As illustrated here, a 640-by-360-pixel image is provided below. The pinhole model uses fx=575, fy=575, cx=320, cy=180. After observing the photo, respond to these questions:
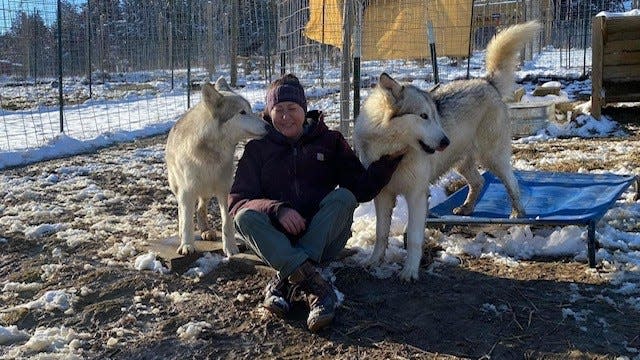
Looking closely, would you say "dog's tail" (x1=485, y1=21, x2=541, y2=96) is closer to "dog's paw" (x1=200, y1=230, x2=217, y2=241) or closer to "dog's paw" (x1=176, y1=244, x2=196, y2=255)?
"dog's paw" (x1=200, y1=230, x2=217, y2=241)

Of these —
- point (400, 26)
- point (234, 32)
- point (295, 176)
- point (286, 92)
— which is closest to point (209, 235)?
point (295, 176)

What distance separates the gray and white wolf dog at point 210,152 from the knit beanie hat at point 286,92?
262 mm

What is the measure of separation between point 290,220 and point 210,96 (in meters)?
1.10

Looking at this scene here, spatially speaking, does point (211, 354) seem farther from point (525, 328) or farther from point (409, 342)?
point (525, 328)

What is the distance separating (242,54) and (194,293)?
15476mm

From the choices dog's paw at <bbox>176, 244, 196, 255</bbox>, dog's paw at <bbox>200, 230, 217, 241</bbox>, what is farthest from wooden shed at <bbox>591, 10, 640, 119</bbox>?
dog's paw at <bbox>176, 244, 196, 255</bbox>

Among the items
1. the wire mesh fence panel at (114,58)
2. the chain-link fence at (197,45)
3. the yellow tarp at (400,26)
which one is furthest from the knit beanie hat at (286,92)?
the wire mesh fence panel at (114,58)

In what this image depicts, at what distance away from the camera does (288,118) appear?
3168 mm

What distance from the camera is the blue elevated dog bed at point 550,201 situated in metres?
3.52

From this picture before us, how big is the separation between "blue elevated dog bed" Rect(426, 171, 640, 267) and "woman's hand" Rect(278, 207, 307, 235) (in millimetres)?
1213

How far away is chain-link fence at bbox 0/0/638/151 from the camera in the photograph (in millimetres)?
7000

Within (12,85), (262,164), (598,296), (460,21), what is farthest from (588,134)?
(12,85)

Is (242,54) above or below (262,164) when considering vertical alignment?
above

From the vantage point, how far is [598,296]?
3.01 m
